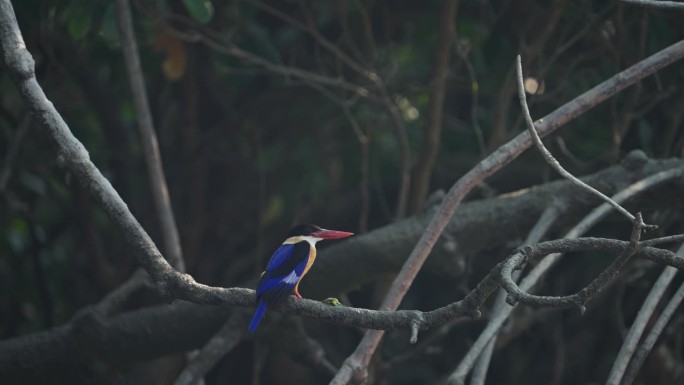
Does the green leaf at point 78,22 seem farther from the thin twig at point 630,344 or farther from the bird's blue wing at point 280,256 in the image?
the thin twig at point 630,344

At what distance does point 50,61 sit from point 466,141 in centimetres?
236

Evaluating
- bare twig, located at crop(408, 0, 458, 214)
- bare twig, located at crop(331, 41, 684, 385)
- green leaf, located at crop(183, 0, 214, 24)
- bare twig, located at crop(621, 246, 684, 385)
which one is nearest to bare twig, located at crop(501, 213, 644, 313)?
bare twig, located at crop(331, 41, 684, 385)

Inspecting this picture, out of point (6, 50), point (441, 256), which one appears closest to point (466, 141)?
point (441, 256)

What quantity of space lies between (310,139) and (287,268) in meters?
2.23

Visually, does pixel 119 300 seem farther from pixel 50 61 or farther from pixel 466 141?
pixel 466 141

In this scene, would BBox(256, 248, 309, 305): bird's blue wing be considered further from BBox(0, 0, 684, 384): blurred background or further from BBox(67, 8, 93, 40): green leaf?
BBox(67, 8, 93, 40): green leaf

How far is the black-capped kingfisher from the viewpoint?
3578 mm

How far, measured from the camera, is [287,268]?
392 centimetres

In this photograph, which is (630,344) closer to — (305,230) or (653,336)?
Answer: (653,336)

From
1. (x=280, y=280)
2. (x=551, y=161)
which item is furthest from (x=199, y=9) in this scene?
(x=551, y=161)

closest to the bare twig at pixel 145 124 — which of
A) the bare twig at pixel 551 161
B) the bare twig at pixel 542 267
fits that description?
the bare twig at pixel 542 267

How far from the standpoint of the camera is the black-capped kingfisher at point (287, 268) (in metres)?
3.58

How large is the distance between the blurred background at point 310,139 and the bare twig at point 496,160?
1159mm

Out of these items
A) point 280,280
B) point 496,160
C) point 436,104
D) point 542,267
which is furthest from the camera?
point 436,104
